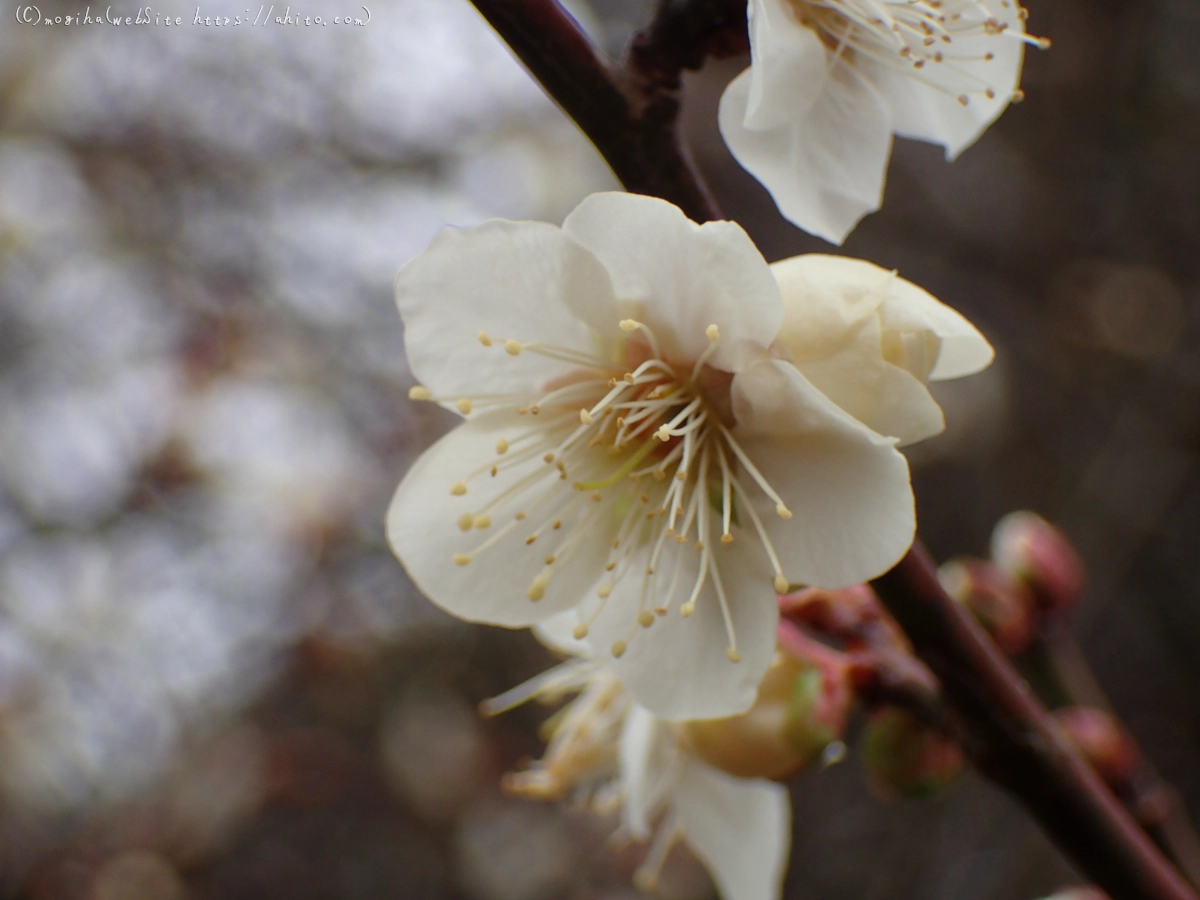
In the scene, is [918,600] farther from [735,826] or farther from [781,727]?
[735,826]

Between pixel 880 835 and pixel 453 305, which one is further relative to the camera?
pixel 880 835

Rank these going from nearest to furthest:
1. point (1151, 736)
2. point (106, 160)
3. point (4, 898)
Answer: point (4, 898), point (1151, 736), point (106, 160)

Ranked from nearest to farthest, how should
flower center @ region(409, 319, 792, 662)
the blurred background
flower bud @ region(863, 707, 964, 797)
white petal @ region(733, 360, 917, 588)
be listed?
white petal @ region(733, 360, 917, 588), flower center @ region(409, 319, 792, 662), flower bud @ region(863, 707, 964, 797), the blurred background

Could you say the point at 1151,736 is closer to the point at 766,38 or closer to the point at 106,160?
the point at 766,38

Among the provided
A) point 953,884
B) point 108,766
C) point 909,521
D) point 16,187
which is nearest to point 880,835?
point 953,884

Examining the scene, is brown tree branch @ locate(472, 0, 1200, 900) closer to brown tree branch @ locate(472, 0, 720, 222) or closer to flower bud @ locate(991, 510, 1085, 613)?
brown tree branch @ locate(472, 0, 720, 222)

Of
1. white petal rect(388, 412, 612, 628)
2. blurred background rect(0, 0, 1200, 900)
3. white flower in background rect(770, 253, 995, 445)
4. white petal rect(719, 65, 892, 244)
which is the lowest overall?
blurred background rect(0, 0, 1200, 900)

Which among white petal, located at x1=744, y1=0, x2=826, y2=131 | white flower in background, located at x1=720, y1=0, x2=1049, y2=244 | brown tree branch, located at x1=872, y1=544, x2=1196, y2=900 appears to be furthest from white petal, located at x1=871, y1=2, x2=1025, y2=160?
brown tree branch, located at x1=872, y1=544, x2=1196, y2=900

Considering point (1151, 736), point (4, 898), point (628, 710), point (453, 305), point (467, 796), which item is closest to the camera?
point (453, 305)
